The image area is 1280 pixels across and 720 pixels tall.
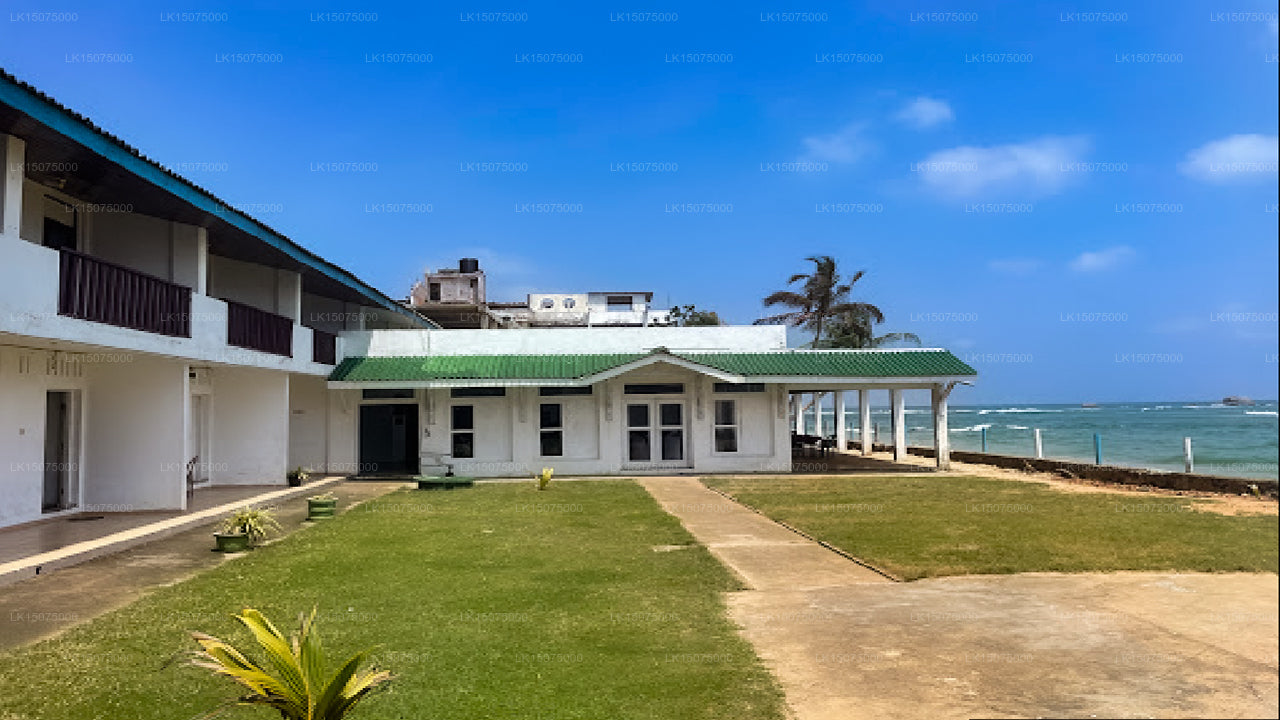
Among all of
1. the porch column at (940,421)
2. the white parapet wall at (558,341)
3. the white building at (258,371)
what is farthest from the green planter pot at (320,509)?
the porch column at (940,421)

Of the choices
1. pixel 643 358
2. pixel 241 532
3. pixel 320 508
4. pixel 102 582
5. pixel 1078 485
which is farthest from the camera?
pixel 643 358

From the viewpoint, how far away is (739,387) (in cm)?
2316

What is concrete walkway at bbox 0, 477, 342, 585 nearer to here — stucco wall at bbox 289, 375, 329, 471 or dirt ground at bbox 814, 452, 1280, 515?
stucco wall at bbox 289, 375, 329, 471

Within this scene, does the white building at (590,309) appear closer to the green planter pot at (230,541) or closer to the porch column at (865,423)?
the porch column at (865,423)

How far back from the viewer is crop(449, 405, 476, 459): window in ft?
75.0

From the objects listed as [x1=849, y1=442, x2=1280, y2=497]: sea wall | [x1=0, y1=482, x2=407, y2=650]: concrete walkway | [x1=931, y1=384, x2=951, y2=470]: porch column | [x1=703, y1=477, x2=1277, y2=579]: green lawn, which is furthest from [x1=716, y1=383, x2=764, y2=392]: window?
[x1=0, y1=482, x2=407, y2=650]: concrete walkway

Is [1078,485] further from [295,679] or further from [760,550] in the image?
[295,679]

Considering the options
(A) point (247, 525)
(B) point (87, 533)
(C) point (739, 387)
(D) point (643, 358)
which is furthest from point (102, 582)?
(C) point (739, 387)

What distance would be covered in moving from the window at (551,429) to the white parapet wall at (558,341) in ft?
6.31

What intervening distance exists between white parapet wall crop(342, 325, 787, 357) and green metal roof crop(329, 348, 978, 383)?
0.39 metres

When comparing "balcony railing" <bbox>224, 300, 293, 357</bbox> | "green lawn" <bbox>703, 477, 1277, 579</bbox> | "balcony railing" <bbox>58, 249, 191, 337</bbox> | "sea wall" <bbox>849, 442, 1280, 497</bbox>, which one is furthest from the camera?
"sea wall" <bbox>849, 442, 1280, 497</bbox>

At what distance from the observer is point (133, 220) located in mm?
15031

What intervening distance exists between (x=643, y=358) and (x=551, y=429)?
3.56m

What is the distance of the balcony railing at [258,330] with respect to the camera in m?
15.6
